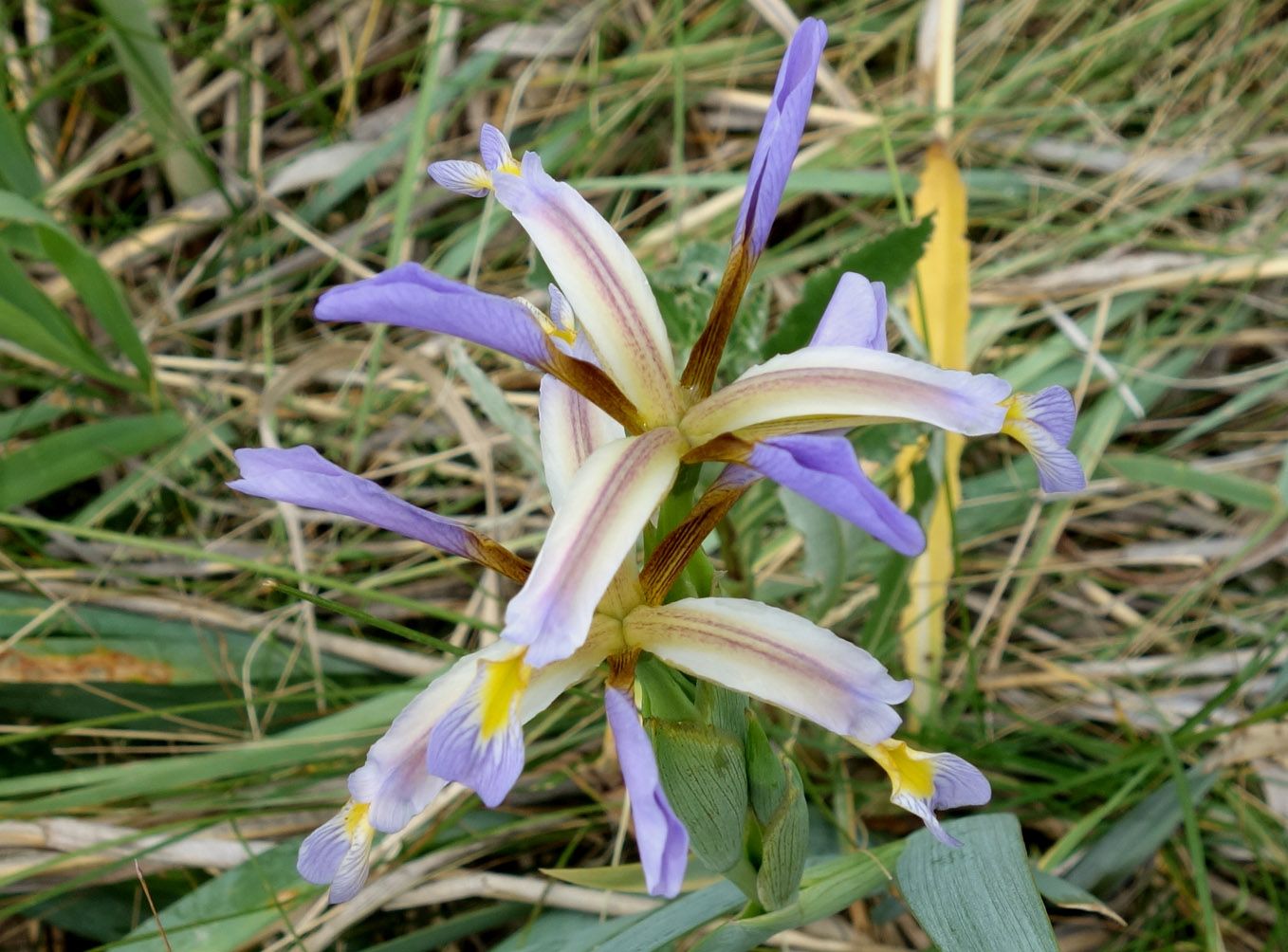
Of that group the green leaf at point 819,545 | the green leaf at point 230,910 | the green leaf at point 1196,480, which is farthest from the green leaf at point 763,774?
the green leaf at point 1196,480

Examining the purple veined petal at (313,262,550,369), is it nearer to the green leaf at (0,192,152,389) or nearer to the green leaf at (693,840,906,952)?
the green leaf at (693,840,906,952)

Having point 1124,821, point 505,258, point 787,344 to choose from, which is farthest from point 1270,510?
point 505,258

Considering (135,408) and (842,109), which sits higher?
(842,109)

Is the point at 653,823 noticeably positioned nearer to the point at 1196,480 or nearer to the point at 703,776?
the point at 703,776

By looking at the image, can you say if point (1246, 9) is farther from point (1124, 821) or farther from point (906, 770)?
point (906, 770)

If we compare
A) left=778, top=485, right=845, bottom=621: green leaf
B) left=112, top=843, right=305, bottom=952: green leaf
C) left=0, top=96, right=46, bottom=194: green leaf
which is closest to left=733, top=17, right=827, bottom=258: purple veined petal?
left=778, top=485, right=845, bottom=621: green leaf

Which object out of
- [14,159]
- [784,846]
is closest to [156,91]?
[14,159]
